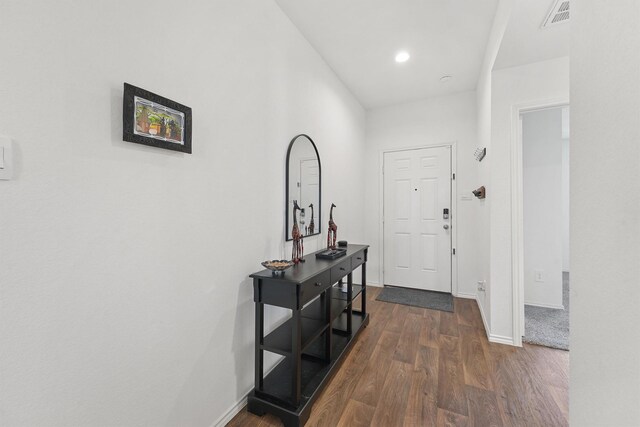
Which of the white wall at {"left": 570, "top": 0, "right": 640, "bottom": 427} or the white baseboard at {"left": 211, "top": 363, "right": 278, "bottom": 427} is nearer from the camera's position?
the white wall at {"left": 570, "top": 0, "right": 640, "bottom": 427}

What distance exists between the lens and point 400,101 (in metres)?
3.96

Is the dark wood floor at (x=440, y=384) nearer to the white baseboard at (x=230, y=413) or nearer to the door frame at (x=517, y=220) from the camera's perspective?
the white baseboard at (x=230, y=413)

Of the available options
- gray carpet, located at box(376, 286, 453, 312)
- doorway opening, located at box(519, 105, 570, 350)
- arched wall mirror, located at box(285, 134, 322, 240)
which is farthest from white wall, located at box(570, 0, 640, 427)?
doorway opening, located at box(519, 105, 570, 350)

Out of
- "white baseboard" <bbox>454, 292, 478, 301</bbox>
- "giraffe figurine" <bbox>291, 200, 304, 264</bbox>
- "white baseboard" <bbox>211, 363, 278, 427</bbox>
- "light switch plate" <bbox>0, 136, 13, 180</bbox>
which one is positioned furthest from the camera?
"white baseboard" <bbox>454, 292, 478, 301</bbox>

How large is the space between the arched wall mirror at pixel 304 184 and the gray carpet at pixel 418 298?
166 cm

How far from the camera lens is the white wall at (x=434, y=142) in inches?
143

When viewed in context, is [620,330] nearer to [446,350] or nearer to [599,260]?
[599,260]

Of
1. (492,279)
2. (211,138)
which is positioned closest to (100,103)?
(211,138)

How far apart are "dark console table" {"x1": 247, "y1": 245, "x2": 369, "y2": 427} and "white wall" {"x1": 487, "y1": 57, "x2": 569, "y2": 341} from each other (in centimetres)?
138

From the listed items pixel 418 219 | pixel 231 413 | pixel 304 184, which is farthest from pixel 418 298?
pixel 231 413

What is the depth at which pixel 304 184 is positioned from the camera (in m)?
2.48

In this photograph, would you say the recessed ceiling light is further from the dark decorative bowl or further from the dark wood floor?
the dark wood floor

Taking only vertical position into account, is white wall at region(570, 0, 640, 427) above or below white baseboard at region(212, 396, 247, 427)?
above

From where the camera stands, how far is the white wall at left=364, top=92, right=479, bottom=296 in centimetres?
363
